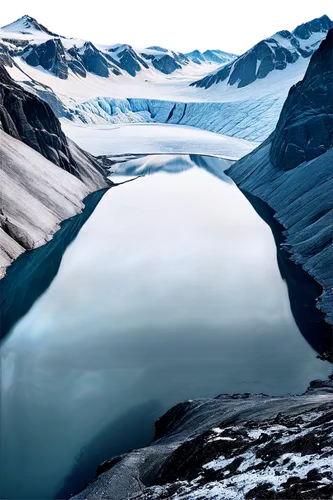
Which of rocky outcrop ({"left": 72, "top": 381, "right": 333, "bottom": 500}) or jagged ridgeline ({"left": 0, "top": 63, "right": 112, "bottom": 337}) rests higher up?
jagged ridgeline ({"left": 0, "top": 63, "right": 112, "bottom": 337})

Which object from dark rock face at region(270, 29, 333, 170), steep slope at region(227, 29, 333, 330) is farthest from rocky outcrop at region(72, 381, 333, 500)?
dark rock face at region(270, 29, 333, 170)

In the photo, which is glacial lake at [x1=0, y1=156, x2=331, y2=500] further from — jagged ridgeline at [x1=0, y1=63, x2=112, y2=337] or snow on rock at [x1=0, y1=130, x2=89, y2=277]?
snow on rock at [x1=0, y1=130, x2=89, y2=277]

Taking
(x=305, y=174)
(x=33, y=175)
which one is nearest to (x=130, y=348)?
(x=33, y=175)

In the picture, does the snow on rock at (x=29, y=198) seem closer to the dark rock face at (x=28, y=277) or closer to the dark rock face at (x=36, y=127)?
the dark rock face at (x=28, y=277)

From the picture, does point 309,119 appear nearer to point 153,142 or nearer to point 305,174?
point 305,174

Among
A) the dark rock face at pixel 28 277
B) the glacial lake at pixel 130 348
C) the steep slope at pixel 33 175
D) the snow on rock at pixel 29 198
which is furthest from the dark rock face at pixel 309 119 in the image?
the dark rock face at pixel 28 277
